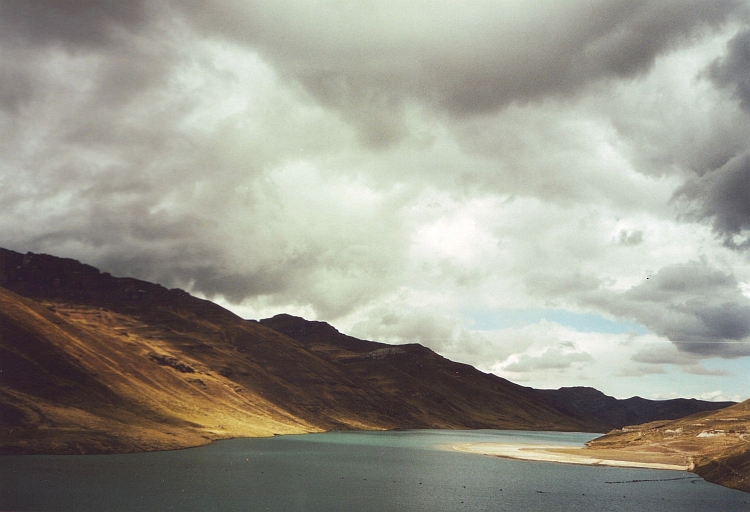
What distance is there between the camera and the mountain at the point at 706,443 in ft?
256

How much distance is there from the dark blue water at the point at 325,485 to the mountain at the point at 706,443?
3.68 m

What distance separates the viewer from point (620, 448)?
429 feet

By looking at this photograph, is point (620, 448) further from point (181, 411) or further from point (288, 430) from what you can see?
point (181, 411)

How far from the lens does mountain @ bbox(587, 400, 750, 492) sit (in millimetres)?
78000

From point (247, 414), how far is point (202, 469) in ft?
285

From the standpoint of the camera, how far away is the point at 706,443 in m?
116

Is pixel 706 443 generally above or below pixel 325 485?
above

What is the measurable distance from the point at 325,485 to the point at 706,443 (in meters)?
88.8

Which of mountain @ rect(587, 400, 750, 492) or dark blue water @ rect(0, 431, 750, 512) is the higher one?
mountain @ rect(587, 400, 750, 492)

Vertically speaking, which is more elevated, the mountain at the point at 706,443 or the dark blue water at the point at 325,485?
the mountain at the point at 706,443

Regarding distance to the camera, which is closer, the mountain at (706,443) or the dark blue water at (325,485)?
the dark blue water at (325,485)

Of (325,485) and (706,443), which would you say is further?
(706,443)

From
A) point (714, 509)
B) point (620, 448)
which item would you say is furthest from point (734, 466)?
point (620, 448)

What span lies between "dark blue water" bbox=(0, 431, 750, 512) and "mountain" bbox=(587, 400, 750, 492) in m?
3.68
